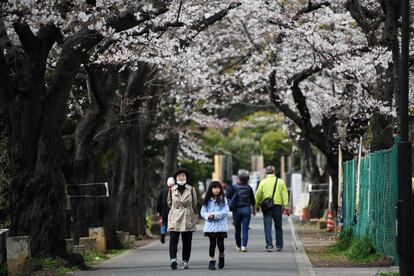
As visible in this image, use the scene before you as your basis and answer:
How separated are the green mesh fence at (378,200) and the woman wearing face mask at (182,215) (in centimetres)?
337

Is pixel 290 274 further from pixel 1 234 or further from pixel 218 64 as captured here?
pixel 218 64

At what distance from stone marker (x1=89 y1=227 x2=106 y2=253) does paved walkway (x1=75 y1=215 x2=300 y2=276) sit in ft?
1.71

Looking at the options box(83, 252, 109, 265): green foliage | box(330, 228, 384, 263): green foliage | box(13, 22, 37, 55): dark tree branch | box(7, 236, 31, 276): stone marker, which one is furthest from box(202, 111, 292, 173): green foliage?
box(7, 236, 31, 276): stone marker

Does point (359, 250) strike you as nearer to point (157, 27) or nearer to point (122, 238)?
point (157, 27)

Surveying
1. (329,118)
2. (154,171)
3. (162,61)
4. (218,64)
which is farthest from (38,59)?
(154,171)

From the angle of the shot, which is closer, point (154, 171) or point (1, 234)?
point (1, 234)

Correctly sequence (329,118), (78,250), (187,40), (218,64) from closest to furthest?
(78,250) → (187,40) → (329,118) → (218,64)

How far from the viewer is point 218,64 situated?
41.8 metres

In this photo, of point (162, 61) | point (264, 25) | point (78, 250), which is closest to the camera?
point (78, 250)

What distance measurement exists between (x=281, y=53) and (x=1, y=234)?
16183mm

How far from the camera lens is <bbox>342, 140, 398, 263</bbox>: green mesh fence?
1726 centimetres

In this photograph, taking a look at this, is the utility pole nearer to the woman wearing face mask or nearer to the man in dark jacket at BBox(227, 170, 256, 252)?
the woman wearing face mask

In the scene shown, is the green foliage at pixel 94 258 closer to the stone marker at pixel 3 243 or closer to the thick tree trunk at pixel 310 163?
the stone marker at pixel 3 243

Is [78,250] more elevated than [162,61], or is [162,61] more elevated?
[162,61]
